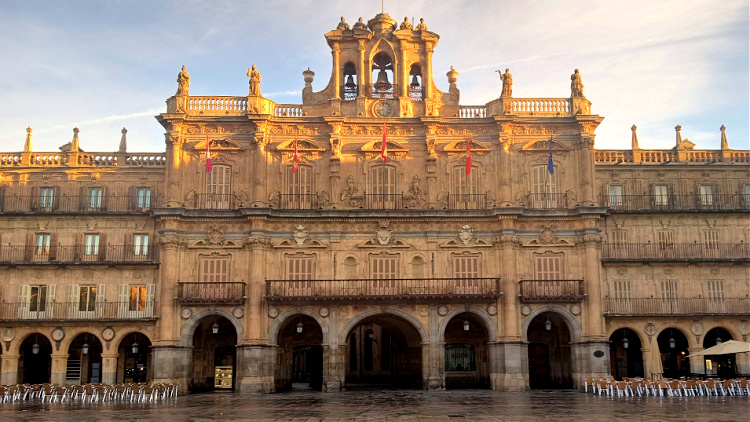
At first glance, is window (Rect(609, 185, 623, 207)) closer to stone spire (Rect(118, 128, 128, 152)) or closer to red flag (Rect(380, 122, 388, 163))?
red flag (Rect(380, 122, 388, 163))

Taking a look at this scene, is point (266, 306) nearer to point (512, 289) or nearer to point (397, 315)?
point (397, 315)

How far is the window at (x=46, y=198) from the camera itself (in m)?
47.3

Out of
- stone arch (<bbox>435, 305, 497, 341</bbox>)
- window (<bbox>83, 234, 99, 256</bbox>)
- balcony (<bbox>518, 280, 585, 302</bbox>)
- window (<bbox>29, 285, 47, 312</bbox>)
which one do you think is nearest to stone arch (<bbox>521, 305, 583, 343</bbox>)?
balcony (<bbox>518, 280, 585, 302</bbox>)

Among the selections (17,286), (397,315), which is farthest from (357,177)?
(17,286)

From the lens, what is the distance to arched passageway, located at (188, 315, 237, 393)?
4722 centimetres

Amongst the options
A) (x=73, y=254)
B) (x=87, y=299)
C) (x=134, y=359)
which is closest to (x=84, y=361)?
(x=134, y=359)

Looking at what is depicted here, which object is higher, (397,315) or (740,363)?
(397,315)

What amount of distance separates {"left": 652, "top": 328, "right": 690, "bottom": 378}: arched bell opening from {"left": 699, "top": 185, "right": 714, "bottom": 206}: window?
27.0 feet

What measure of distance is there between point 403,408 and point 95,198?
82.7 ft

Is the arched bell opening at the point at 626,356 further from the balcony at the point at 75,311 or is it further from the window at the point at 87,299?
the window at the point at 87,299

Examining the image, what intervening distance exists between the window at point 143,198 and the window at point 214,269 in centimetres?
550

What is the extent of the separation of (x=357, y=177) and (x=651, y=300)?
1887cm

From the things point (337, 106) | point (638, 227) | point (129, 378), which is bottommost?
point (129, 378)

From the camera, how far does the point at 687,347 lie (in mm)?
48438
